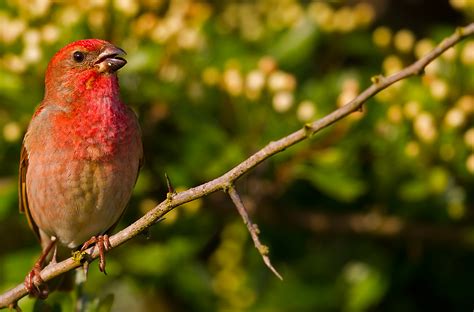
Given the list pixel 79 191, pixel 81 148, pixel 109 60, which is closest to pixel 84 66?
pixel 109 60

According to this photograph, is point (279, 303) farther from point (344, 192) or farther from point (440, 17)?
point (440, 17)

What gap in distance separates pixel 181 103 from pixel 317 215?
3.72ft

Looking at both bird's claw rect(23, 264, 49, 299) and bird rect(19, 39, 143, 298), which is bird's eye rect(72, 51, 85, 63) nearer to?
bird rect(19, 39, 143, 298)

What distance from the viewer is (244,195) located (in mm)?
6137

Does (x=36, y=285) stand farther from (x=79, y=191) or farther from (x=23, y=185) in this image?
(x=23, y=185)

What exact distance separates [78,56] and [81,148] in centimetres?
55

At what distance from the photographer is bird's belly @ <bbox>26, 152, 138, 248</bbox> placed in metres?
5.00

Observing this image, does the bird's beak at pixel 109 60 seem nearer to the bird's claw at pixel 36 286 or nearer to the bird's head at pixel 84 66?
the bird's head at pixel 84 66

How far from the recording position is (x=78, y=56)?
5.23 meters

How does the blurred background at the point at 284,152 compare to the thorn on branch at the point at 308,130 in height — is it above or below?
above

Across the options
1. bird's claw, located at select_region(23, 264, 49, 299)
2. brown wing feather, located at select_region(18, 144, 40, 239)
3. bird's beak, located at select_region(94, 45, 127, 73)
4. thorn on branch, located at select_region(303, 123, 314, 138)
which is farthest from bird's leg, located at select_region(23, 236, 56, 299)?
thorn on branch, located at select_region(303, 123, 314, 138)

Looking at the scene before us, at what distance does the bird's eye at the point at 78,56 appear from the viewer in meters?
5.22

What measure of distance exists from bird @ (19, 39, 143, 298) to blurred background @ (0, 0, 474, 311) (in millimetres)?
624

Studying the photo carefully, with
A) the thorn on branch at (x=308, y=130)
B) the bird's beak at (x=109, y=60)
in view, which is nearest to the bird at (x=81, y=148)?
the bird's beak at (x=109, y=60)
